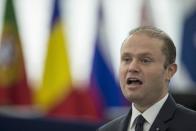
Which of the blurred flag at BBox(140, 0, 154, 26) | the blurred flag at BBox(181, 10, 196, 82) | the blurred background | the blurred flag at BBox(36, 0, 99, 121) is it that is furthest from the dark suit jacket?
the blurred flag at BBox(181, 10, 196, 82)

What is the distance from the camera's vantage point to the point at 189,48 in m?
10.2

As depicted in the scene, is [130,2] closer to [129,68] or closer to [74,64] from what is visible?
[74,64]

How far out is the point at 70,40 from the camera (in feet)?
33.6

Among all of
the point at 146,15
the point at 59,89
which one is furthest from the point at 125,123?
the point at 146,15

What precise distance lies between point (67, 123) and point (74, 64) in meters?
4.64

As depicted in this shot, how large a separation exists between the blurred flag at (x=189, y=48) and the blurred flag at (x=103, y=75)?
3.95 ft

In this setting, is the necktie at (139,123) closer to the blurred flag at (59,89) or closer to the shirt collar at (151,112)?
the shirt collar at (151,112)

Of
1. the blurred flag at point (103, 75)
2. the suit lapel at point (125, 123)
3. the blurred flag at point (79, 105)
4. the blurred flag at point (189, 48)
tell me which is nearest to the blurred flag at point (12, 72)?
the blurred flag at point (79, 105)

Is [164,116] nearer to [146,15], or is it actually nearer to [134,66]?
[134,66]

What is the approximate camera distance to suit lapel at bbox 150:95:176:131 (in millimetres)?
2818

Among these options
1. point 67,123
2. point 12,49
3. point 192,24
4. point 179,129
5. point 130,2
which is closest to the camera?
point 179,129

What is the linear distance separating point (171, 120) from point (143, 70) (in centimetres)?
24

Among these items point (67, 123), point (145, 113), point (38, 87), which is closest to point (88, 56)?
point (38, 87)

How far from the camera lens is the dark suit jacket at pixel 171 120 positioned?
9.13ft
